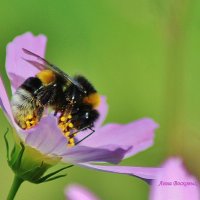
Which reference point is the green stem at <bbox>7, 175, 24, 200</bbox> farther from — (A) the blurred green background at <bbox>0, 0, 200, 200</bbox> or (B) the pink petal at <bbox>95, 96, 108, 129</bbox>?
(A) the blurred green background at <bbox>0, 0, 200, 200</bbox>

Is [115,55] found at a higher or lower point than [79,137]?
lower

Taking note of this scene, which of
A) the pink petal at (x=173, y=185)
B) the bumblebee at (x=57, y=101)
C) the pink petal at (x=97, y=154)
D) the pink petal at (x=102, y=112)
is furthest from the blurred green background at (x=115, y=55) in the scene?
the pink petal at (x=173, y=185)

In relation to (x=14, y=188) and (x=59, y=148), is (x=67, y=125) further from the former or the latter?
(x=14, y=188)

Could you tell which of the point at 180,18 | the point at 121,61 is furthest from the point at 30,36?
the point at 121,61

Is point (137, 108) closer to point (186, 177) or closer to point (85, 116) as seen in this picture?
point (85, 116)

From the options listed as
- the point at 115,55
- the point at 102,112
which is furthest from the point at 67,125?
the point at 115,55

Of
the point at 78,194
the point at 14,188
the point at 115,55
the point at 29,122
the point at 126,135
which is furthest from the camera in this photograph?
the point at 115,55
